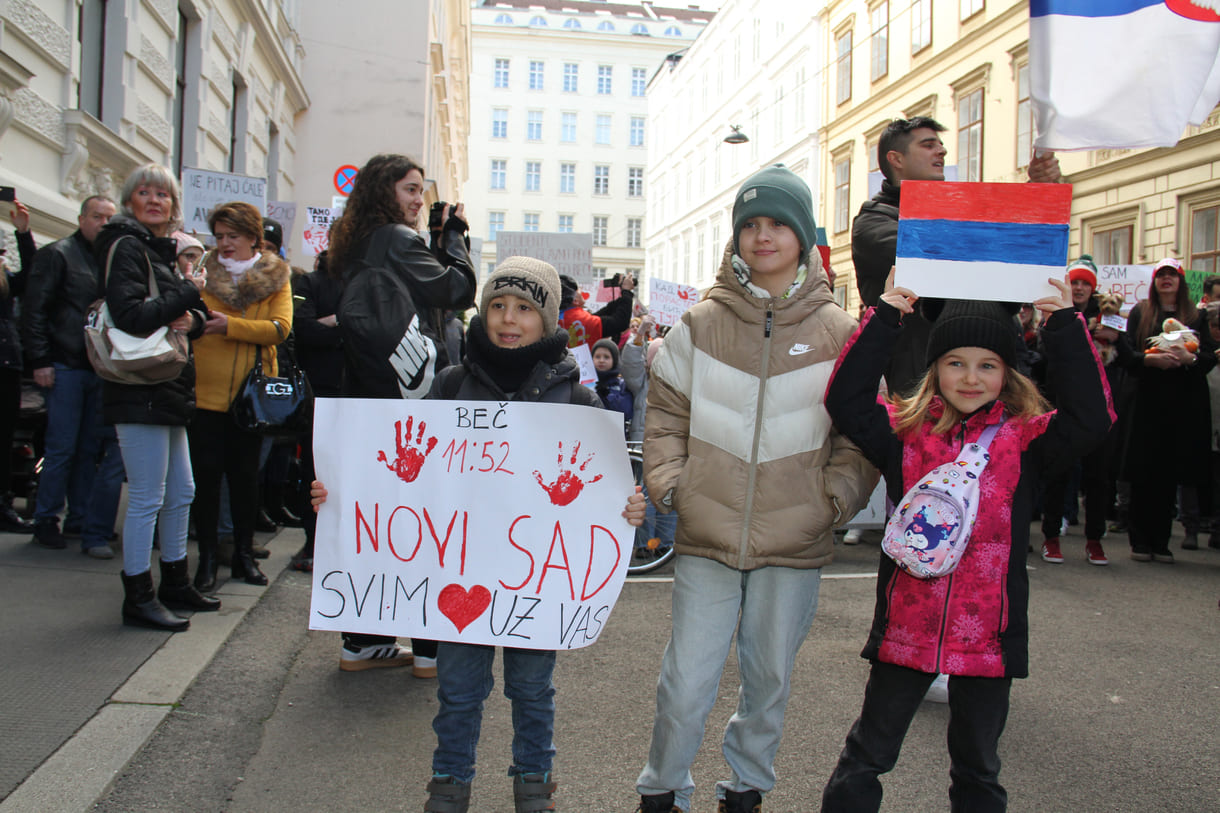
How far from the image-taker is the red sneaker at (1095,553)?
6.91 m

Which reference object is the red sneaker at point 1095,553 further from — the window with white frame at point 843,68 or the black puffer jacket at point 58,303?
the window with white frame at point 843,68

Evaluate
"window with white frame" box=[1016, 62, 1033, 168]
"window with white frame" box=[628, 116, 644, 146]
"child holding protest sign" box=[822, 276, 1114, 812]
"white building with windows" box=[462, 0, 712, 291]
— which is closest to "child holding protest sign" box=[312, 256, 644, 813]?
"child holding protest sign" box=[822, 276, 1114, 812]

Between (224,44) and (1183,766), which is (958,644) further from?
(224,44)

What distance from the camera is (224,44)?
41.7ft

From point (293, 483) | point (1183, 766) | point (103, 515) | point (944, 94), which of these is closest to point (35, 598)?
point (103, 515)

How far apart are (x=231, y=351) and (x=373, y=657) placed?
171 cm

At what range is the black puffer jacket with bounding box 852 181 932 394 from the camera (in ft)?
11.3

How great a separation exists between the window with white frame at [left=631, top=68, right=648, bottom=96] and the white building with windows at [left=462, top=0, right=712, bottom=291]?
0.24 feet

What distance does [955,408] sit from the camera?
2.60 metres

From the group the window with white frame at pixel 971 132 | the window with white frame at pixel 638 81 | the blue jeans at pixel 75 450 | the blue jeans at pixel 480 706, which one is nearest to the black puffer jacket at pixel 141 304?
the blue jeans at pixel 75 450

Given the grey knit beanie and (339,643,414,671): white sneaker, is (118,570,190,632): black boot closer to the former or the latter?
(339,643,414,671): white sneaker

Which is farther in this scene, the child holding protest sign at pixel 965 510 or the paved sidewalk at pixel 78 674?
the paved sidewalk at pixel 78 674

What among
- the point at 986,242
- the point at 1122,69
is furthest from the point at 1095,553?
the point at 986,242

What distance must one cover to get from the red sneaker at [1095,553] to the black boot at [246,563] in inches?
215
